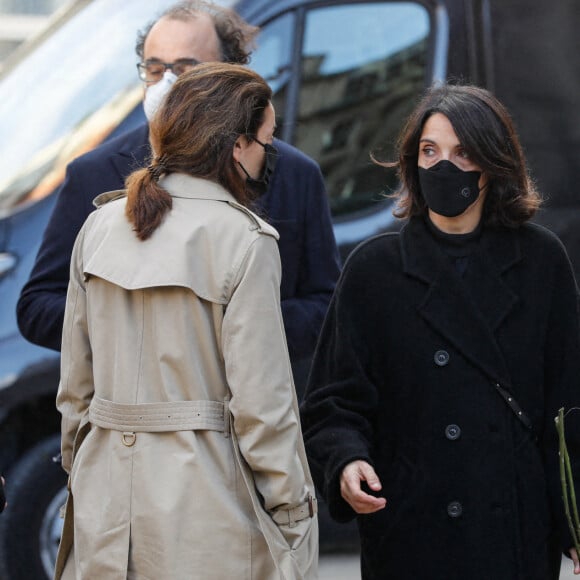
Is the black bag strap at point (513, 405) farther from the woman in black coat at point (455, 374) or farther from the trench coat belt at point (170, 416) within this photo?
the trench coat belt at point (170, 416)

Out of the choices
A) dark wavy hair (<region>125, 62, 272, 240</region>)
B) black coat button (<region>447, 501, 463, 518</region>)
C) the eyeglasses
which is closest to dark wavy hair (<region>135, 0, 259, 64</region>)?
the eyeglasses

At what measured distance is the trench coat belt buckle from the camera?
9.64ft

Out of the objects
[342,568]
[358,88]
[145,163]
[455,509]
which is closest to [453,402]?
[455,509]

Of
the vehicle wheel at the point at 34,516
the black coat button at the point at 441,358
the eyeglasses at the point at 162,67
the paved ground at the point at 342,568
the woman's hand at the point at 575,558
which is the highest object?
the eyeglasses at the point at 162,67

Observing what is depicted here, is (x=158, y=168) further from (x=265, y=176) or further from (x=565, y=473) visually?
(x=565, y=473)

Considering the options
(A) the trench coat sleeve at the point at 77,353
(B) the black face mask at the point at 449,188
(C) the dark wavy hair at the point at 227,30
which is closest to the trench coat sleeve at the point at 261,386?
(A) the trench coat sleeve at the point at 77,353

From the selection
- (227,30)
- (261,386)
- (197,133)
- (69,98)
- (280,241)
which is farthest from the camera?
(69,98)

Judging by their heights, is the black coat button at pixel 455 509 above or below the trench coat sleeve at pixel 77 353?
below

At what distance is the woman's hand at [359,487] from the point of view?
3059mm

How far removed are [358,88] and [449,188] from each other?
2213mm

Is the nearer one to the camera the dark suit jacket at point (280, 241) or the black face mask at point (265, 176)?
the black face mask at point (265, 176)

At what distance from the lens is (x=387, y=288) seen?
10.8ft

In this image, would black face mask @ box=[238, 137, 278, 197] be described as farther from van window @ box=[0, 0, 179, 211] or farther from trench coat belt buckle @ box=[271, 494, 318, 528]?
van window @ box=[0, 0, 179, 211]

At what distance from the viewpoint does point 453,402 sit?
10.4ft
